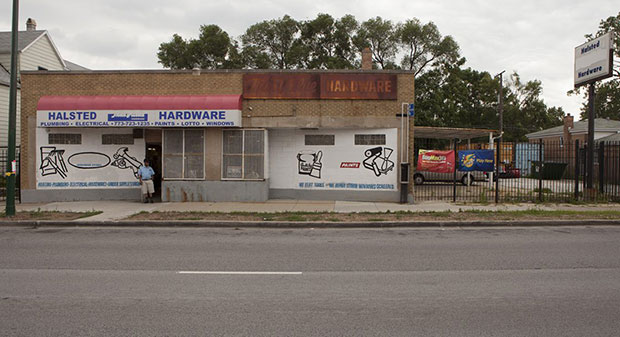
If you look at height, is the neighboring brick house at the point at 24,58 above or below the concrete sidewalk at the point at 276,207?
above

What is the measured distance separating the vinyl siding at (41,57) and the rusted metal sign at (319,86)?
1679 cm

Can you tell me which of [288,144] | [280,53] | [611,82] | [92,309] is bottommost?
[92,309]

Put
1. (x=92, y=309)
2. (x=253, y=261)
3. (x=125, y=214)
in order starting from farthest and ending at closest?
1. (x=125, y=214)
2. (x=253, y=261)
3. (x=92, y=309)

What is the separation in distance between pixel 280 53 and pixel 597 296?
4385cm

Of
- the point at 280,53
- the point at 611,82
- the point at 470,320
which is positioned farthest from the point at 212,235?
the point at 611,82

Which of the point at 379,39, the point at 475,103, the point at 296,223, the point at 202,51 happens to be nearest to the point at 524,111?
the point at 475,103

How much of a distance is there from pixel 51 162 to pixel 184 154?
5187 mm

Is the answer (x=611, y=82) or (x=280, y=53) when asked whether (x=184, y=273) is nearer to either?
(x=280, y=53)

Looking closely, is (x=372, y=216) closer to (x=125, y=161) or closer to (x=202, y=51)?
(x=125, y=161)

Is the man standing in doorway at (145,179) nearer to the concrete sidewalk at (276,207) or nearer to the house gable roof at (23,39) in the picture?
the concrete sidewalk at (276,207)

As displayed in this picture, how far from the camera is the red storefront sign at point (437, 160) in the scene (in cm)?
1688

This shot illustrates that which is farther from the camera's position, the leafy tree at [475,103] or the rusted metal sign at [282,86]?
the leafy tree at [475,103]

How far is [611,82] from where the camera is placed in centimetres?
4638

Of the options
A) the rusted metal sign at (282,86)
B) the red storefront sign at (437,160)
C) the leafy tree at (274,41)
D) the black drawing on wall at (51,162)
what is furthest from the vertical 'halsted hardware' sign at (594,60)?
the leafy tree at (274,41)
